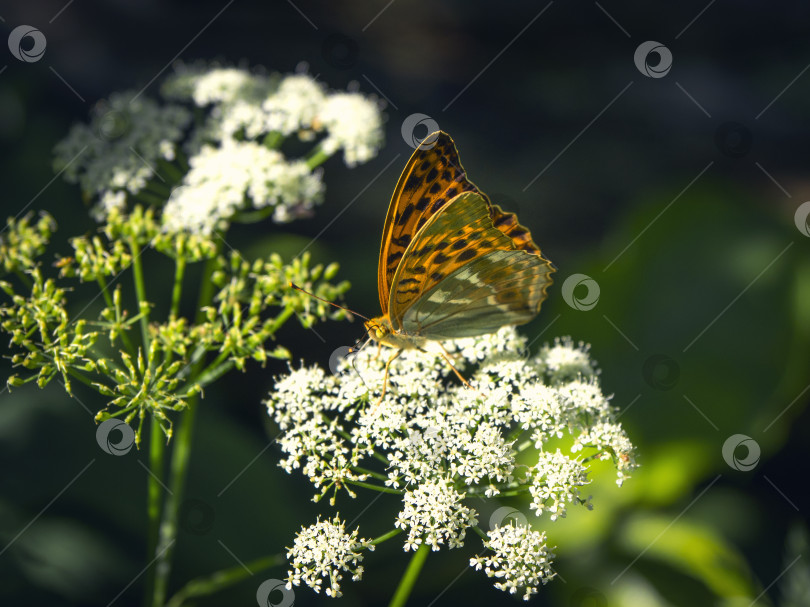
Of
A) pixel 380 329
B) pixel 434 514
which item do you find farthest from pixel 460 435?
pixel 380 329

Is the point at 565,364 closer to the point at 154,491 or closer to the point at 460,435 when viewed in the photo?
the point at 460,435

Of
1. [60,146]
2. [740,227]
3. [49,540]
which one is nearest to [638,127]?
[740,227]

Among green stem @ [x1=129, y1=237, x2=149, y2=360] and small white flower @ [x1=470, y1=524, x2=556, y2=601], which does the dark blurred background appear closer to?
green stem @ [x1=129, y1=237, x2=149, y2=360]

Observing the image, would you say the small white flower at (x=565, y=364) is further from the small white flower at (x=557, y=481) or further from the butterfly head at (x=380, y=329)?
the butterfly head at (x=380, y=329)

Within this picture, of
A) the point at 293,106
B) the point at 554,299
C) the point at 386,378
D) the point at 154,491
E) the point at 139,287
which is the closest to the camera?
the point at 386,378

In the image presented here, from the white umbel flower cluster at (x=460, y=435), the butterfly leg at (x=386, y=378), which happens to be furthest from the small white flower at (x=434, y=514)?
the butterfly leg at (x=386, y=378)

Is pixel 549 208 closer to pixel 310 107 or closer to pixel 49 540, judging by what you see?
pixel 310 107

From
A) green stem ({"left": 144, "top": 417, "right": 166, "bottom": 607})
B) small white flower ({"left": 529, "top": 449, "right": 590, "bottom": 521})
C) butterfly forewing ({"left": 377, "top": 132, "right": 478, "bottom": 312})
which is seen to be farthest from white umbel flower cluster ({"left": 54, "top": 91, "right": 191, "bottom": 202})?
small white flower ({"left": 529, "top": 449, "right": 590, "bottom": 521})
